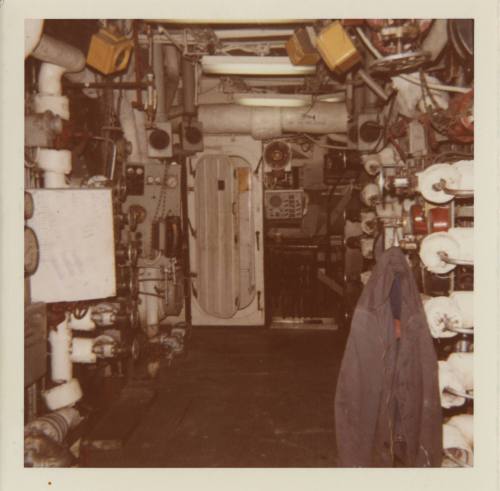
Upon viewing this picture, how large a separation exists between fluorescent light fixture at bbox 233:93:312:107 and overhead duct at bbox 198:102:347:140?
0.07 m

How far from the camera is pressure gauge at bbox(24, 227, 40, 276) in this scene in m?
2.58

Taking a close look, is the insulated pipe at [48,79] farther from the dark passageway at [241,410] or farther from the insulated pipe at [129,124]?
the dark passageway at [241,410]

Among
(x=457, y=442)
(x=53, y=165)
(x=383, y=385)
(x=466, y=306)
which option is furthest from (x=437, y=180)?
(x=53, y=165)

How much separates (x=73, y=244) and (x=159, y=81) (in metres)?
3.21

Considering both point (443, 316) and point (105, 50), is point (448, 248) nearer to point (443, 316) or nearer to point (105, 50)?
point (443, 316)

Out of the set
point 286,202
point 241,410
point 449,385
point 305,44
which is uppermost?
point 305,44

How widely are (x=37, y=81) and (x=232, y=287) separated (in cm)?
459

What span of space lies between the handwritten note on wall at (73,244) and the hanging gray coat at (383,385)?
5.62 ft

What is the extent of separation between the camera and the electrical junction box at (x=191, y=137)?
624cm

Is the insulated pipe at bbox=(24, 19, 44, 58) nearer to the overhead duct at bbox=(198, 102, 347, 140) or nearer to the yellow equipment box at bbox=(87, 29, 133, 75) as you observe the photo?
the yellow equipment box at bbox=(87, 29, 133, 75)

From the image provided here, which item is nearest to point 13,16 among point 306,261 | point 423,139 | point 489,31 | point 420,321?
point 489,31

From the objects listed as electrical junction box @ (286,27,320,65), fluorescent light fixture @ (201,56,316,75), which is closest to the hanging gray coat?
electrical junction box @ (286,27,320,65)

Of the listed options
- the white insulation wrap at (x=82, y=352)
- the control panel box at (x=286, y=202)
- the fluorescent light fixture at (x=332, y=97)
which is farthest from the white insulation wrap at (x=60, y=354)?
the fluorescent light fixture at (x=332, y=97)

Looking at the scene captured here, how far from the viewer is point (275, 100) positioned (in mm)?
6156
